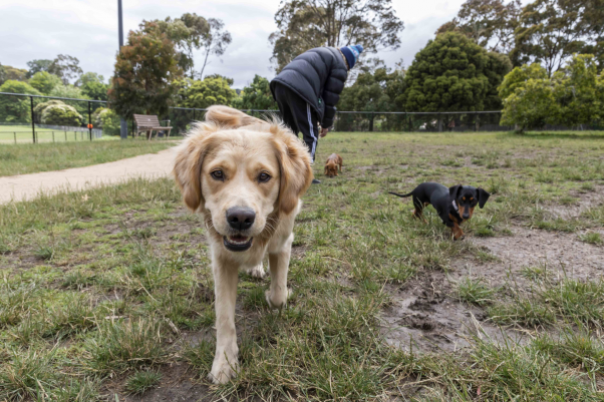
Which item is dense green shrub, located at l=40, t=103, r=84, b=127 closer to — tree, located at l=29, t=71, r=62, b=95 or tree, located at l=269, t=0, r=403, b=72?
tree, located at l=269, t=0, r=403, b=72

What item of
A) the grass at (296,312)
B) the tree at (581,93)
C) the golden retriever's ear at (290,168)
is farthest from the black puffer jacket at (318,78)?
the tree at (581,93)

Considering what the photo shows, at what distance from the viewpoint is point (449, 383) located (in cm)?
148

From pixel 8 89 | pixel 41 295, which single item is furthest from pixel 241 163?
pixel 8 89

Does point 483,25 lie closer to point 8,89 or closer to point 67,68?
point 8,89

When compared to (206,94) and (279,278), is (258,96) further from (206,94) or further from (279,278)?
(279,278)

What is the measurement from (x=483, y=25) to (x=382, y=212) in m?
44.6

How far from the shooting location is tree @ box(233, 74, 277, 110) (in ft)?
81.6

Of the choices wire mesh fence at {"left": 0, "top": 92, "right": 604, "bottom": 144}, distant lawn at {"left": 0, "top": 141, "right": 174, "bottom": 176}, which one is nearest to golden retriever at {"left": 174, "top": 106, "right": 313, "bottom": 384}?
wire mesh fence at {"left": 0, "top": 92, "right": 604, "bottom": 144}

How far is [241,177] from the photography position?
184cm

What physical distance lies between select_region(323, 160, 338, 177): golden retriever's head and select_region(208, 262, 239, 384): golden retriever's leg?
5.02m

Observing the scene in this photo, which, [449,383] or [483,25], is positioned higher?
[483,25]

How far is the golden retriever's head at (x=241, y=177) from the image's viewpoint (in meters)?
1.68

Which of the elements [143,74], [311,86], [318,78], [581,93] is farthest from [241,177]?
[581,93]

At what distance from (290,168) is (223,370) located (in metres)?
1.15
